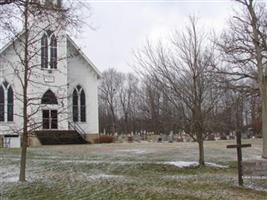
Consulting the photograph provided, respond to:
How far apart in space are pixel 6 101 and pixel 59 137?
17.0ft

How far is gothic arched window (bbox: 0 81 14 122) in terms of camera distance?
4144 centimetres

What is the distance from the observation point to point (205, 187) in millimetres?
15828

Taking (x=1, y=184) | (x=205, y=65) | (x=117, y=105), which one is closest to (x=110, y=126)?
(x=117, y=105)

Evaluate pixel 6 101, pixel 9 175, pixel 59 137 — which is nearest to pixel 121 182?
pixel 9 175

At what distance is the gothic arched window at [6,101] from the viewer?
41438 mm

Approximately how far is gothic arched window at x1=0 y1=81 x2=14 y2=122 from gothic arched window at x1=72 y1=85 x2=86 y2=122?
6.08m

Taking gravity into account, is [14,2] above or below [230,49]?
below

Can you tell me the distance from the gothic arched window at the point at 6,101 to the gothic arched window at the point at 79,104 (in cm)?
608

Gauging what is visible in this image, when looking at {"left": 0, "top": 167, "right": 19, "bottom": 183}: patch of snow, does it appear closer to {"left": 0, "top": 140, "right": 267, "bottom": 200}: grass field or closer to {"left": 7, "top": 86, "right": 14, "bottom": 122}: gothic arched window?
{"left": 0, "top": 140, "right": 267, "bottom": 200}: grass field

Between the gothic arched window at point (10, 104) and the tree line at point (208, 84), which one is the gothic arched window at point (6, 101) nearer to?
the gothic arched window at point (10, 104)

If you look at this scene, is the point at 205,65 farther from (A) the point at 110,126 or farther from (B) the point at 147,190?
(A) the point at 110,126

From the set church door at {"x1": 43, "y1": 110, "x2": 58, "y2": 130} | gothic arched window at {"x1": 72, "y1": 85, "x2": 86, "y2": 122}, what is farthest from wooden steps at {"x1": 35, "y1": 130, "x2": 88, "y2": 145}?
gothic arched window at {"x1": 72, "y1": 85, "x2": 86, "y2": 122}

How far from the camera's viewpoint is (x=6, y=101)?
1630 inches

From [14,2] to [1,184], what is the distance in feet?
22.5
